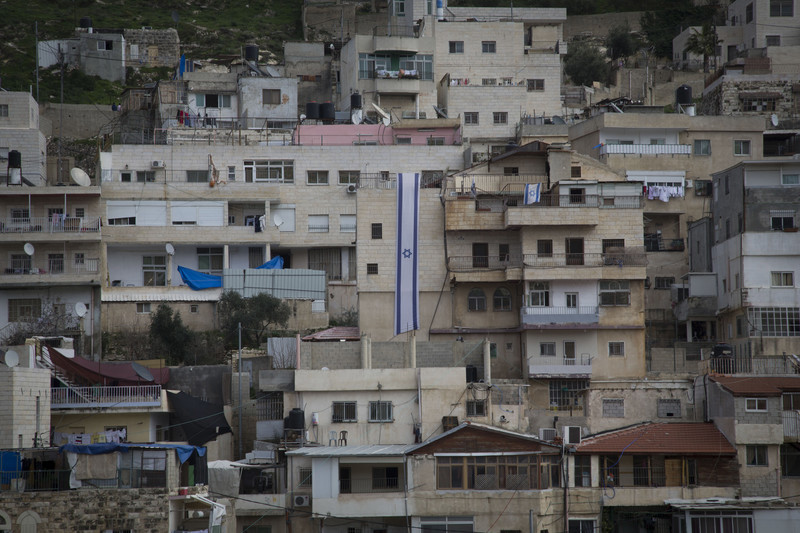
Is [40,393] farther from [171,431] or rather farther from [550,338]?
[550,338]

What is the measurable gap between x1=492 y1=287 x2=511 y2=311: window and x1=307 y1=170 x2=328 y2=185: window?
13.2 metres

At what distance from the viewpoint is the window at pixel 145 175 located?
61844 mm

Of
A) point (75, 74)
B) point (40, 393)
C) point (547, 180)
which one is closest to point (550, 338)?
A: point (547, 180)

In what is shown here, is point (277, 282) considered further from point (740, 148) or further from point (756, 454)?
point (740, 148)

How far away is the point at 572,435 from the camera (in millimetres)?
43188

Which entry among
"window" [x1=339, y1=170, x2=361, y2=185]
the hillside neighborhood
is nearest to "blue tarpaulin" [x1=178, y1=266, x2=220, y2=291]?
the hillside neighborhood

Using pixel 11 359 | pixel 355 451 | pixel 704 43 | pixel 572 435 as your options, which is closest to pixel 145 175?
pixel 11 359

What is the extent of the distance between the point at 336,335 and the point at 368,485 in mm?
9672

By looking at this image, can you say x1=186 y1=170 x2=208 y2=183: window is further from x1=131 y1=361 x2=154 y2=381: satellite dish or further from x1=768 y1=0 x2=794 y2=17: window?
x1=768 y1=0 x2=794 y2=17: window

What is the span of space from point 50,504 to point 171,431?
9454mm

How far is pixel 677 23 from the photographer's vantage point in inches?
3866

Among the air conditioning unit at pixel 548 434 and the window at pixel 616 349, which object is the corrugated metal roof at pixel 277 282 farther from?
the air conditioning unit at pixel 548 434

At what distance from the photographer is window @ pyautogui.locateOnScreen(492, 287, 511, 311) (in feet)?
174

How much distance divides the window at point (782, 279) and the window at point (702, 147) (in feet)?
41.0
